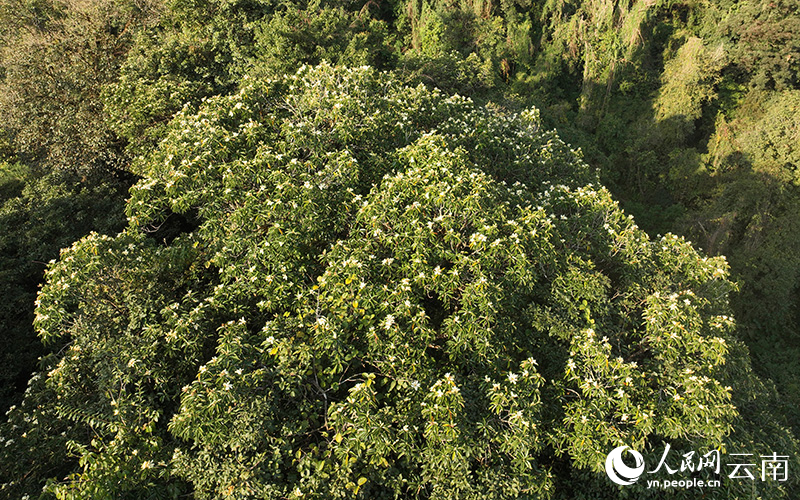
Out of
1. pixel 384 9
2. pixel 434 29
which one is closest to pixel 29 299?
pixel 434 29

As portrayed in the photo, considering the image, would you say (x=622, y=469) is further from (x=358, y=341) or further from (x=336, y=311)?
(x=336, y=311)

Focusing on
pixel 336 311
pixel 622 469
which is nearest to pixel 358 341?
pixel 336 311

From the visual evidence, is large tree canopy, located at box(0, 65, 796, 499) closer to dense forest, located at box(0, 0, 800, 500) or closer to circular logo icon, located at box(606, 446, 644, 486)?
dense forest, located at box(0, 0, 800, 500)

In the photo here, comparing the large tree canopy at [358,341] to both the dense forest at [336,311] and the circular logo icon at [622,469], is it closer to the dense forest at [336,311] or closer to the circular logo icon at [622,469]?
the dense forest at [336,311]

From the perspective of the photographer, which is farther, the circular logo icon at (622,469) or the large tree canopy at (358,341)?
the circular logo icon at (622,469)

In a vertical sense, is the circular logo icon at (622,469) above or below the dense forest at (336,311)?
below

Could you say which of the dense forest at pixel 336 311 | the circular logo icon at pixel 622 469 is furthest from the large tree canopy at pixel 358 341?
the circular logo icon at pixel 622 469

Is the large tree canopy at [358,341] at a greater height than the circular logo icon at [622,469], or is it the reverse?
the large tree canopy at [358,341]
